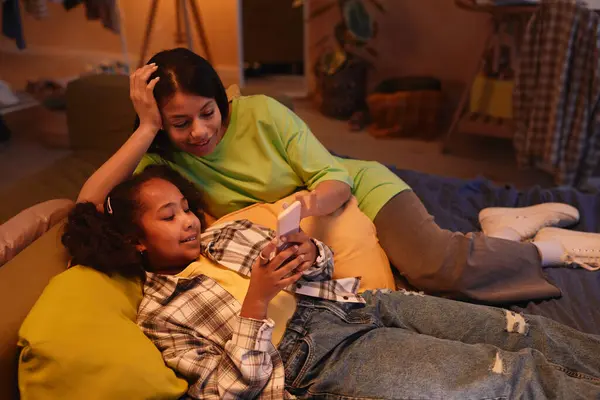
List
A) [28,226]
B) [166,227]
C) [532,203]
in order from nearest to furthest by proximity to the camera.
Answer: [166,227]
[28,226]
[532,203]

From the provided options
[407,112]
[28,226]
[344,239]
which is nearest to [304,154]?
[344,239]

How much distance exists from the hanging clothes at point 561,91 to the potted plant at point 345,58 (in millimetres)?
1393

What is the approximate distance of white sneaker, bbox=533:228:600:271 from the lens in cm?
152

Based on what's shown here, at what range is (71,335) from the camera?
93cm

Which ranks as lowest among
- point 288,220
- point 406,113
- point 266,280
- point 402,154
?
point 402,154

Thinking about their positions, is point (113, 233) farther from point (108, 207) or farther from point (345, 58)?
point (345, 58)

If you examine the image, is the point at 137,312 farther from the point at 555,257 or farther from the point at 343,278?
the point at 555,257

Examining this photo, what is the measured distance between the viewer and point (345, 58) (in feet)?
12.2

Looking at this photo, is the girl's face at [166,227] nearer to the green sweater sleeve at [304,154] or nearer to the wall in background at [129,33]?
the green sweater sleeve at [304,154]

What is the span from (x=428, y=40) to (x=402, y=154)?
1.01m

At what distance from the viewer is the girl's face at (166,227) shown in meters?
1.18

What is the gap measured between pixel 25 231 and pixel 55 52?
3458 mm

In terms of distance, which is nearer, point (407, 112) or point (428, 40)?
point (407, 112)

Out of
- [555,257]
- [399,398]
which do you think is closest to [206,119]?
[399,398]
